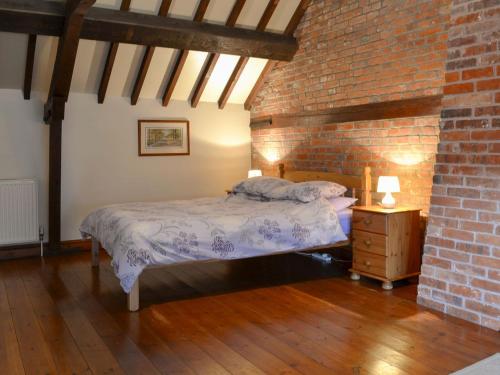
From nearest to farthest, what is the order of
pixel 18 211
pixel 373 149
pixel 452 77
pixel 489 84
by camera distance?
pixel 489 84 < pixel 452 77 < pixel 373 149 < pixel 18 211

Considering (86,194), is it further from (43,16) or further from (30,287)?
(43,16)

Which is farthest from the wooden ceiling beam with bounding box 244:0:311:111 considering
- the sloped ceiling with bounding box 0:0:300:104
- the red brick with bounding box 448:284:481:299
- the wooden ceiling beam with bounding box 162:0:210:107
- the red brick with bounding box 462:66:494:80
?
the red brick with bounding box 448:284:481:299

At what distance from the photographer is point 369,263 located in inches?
163

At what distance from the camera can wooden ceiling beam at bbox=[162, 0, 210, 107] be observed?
193 inches

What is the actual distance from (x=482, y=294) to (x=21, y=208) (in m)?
4.51

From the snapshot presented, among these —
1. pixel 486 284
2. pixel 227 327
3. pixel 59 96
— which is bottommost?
pixel 227 327

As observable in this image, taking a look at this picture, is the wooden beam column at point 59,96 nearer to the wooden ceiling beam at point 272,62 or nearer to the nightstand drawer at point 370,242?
the wooden ceiling beam at point 272,62

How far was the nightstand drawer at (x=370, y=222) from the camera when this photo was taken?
158 inches

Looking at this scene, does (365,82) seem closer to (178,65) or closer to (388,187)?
(388,187)

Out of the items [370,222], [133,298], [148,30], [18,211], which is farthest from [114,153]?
[370,222]

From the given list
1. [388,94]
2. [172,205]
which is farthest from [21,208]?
[388,94]

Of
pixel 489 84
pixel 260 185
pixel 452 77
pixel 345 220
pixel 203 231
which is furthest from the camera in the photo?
pixel 260 185

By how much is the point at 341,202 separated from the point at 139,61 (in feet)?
8.88

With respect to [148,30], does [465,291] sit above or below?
below
